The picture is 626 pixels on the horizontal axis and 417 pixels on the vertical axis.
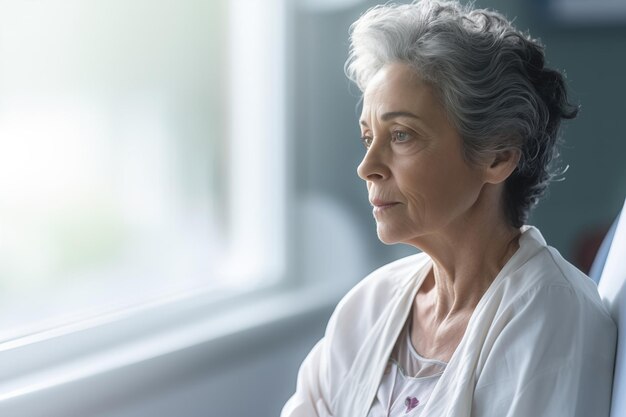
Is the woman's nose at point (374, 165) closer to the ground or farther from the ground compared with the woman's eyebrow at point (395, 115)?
closer to the ground

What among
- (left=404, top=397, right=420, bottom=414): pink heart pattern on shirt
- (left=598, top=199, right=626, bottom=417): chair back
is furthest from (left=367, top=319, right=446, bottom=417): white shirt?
(left=598, top=199, right=626, bottom=417): chair back

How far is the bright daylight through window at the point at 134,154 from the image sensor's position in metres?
2.13

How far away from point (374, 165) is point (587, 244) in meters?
1.93

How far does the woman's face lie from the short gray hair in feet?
0.08

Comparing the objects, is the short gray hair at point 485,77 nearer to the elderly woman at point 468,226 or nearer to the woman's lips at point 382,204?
the elderly woman at point 468,226

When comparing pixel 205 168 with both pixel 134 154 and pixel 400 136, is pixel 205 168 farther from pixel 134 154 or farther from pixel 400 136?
pixel 400 136

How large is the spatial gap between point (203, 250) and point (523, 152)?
4.23ft

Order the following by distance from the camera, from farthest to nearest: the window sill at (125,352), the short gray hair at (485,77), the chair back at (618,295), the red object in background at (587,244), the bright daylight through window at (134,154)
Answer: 1. the red object in background at (587,244)
2. the bright daylight through window at (134,154)
3. the window sill at (125,352)
4. the short gray hair at (485,77)
5. the chair back at (618,295)

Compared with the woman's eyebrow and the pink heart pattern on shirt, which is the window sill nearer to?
the pink heart pattern on shirt

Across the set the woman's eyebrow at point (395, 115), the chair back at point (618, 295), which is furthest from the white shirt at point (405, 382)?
the woman's eyebrow at point (395, 115)

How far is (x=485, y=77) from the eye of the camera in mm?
1552

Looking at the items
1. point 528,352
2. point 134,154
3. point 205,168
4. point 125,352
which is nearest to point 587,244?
point 205,168

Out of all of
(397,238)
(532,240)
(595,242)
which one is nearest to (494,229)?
(532,240)

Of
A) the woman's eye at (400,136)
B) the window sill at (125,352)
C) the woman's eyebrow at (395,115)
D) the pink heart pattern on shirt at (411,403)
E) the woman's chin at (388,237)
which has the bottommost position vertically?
the window sill at (125,352)
